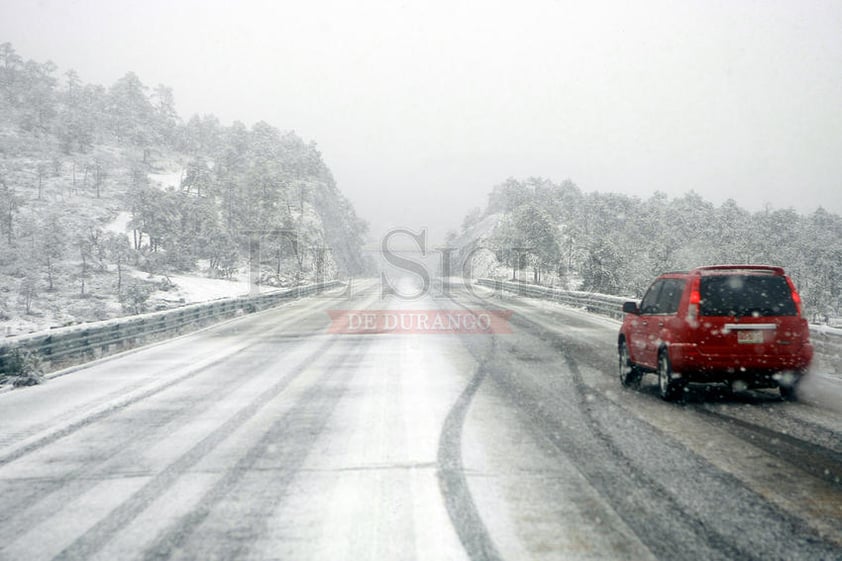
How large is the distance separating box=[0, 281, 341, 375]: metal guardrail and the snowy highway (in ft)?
6.01

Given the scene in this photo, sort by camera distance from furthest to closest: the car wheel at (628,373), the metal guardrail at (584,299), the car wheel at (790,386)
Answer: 1. the metal guardrail at (584,299)
2. the car wheel at (628,373)
3. the car wheel at (790,386)

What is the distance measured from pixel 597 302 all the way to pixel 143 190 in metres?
51.2

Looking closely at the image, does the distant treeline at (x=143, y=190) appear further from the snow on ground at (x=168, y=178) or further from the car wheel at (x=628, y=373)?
the car wheel at (x=628, y=373)

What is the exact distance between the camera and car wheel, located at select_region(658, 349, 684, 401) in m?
7.85

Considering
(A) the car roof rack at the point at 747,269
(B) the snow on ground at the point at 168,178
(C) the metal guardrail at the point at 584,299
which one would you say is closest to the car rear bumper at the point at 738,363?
(A) the car roof rack at the point at 747,269

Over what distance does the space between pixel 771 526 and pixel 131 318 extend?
1467 cm

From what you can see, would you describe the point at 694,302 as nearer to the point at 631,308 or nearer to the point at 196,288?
the point at 631,308

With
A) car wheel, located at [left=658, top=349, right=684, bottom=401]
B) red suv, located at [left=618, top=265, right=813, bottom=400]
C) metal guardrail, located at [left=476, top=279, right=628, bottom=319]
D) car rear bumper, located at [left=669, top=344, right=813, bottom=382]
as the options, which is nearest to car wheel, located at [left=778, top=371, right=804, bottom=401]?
red suv, located at [left=618, top=265, right=813, bottom=400]

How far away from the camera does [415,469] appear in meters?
5.15

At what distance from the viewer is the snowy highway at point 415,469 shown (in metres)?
3.71

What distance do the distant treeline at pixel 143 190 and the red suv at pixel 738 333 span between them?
45.4 m

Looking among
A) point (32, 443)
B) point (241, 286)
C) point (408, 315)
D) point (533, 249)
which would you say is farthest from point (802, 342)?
point (533, 249)

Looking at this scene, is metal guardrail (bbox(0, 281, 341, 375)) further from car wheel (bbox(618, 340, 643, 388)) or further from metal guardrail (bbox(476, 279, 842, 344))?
metal guardrail (bbox(476, 279, 842, 344))

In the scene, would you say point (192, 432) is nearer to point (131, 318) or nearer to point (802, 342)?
point (802, 342)
